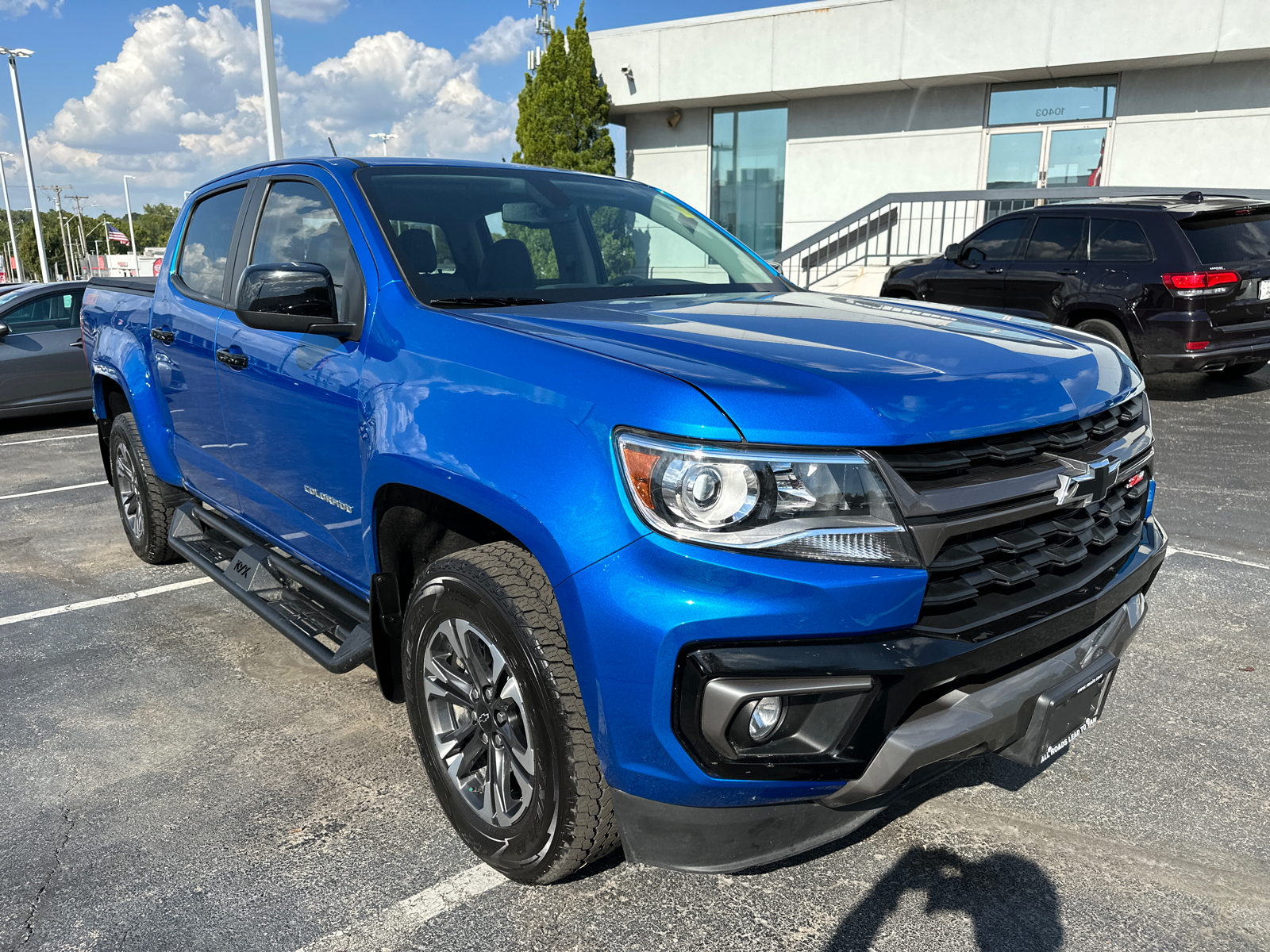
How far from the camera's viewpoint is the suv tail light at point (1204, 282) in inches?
337

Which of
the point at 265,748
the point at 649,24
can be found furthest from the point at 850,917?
the point at 649,24

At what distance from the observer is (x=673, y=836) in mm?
1984

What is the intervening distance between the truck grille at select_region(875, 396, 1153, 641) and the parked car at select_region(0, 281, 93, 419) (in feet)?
34.4

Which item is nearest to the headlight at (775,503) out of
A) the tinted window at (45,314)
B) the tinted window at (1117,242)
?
the tinted window at (1117,242)

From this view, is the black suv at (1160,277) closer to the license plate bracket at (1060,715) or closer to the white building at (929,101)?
the white building at (929,101)

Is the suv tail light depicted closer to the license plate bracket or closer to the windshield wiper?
the license plate bracket

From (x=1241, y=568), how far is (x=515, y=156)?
19.1 meters

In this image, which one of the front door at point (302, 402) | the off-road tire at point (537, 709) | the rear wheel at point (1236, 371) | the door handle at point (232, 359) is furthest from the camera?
the rear wheel at point (1236, 371)

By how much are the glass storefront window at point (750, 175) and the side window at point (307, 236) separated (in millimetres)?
16874

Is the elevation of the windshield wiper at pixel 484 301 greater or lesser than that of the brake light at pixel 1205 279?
greater

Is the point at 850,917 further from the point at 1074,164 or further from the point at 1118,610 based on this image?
the point at 1074,164

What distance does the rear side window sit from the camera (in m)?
8.66

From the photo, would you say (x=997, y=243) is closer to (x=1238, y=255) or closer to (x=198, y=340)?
(x=1238, y=255)

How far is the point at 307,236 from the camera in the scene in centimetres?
332
